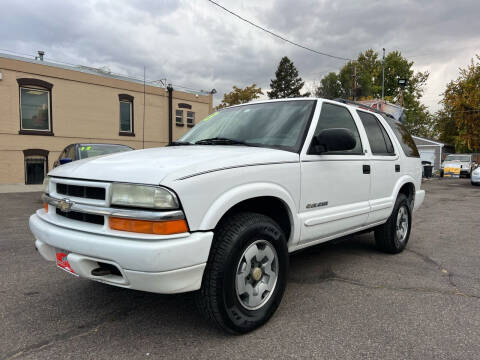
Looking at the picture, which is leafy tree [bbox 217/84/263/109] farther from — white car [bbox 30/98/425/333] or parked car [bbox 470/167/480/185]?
white car [bbox 30/98/425/333]

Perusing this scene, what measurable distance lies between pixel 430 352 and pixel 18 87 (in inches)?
673

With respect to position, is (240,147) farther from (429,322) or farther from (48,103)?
(48,103)

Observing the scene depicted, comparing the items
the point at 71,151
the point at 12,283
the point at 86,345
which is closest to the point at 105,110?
the point at 71,151

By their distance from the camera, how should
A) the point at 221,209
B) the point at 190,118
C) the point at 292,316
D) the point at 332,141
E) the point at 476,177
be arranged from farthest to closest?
the point at 190,118
the point at 476,177
the point at 332,141
the point at 292,316
the point at 221,209

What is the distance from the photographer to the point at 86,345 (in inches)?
93.3

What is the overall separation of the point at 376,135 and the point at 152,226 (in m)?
3.16

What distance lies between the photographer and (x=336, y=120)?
3654 millimetres

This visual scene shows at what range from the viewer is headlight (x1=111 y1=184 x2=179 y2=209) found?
6.93 feet

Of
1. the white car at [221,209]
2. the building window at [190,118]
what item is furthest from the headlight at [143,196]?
the building window at [190,118]

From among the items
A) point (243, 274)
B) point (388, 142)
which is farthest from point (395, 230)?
point (243, 274)

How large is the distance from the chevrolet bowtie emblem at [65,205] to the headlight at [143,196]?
416mm

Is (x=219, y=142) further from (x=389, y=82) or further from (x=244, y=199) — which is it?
(x=389, y=82)

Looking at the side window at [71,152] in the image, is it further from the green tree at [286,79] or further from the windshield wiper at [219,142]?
the green tree at [286,79]

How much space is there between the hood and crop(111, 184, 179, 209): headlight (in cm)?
4
